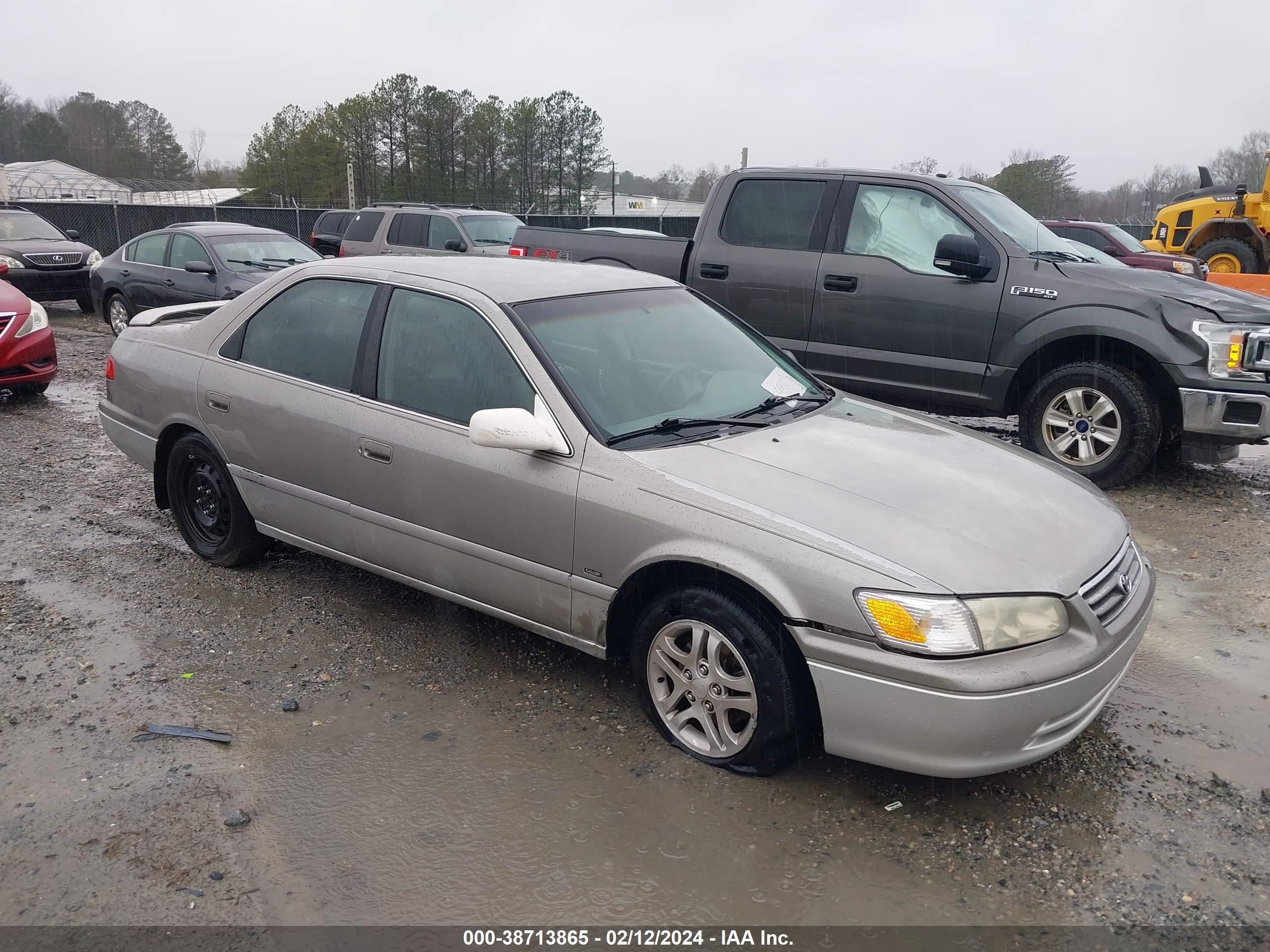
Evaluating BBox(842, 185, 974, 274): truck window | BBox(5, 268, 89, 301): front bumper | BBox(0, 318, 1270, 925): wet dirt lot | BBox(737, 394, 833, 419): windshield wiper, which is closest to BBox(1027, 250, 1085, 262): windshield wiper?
BBox(842, 185, 974, 274): truck window

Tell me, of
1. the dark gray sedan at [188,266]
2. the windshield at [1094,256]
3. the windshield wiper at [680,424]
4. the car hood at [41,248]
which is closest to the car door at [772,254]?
the windshield at [1094,256]

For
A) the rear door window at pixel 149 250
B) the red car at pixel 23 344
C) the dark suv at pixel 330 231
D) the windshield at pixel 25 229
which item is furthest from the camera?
the dark suv at pixel 330 231

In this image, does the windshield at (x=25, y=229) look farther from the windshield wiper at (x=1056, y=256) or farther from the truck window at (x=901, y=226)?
the windshield wiper at (x=1056, y=256)

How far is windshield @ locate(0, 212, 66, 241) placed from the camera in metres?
15.5

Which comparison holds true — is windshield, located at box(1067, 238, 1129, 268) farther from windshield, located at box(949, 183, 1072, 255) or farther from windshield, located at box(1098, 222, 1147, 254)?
windshield, located at box(1098, 222, 1147, 254)

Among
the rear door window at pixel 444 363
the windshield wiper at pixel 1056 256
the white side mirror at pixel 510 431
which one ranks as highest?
the windshield wiper at pixel 1056 256

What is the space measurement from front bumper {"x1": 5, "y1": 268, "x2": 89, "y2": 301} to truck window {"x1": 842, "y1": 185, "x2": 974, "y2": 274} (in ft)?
42.6

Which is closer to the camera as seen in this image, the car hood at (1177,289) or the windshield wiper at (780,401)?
the windshield wiper at (780,401)

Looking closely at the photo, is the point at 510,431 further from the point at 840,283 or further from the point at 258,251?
the point at 258,251

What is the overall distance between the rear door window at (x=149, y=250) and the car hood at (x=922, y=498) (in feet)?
37.2

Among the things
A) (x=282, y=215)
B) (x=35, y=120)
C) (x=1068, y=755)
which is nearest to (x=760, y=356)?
(x=1068, y=755)

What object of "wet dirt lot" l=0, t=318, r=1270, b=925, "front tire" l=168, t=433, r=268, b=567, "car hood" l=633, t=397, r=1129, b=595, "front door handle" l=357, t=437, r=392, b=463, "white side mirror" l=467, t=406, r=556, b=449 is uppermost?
"white side mirror" l=467, t=406, r=556, b=449

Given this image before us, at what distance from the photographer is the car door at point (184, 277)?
11.8 meters

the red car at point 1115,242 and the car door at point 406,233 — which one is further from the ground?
the red car at point 1115,242
